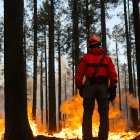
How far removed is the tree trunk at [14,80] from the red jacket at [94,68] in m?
1.61

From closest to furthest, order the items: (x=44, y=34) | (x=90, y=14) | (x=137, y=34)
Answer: (x=137, y=34), (x=90, y=14), (x=44, y=34)

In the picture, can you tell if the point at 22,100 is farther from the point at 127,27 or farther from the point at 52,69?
the point at 127,27

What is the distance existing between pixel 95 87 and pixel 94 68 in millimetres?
417

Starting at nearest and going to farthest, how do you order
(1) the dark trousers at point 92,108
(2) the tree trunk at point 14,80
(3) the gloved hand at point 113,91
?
(1) the dark trousers at point 92,108 < (3) the gloved hand at point 113,91 < (2) the tree trunk at point 14,80

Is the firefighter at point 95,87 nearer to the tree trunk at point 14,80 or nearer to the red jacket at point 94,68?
the red jacket at point 94,68

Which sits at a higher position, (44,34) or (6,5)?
(44,34)

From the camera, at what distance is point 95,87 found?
464cm

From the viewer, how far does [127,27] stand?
62.1 ft

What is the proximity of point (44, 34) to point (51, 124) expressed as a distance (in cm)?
1238

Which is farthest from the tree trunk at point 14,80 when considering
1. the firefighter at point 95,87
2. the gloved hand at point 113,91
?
the gloved hand at point 113,91

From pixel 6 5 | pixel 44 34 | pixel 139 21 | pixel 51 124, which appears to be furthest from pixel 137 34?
pixel 44 34

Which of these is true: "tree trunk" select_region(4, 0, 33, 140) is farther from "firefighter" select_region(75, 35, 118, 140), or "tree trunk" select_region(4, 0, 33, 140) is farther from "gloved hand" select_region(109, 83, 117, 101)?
"gloved hand" select_region(109, 83, 117, 101)

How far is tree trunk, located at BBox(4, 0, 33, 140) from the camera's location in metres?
5.33

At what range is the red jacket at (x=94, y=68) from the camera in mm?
4711
